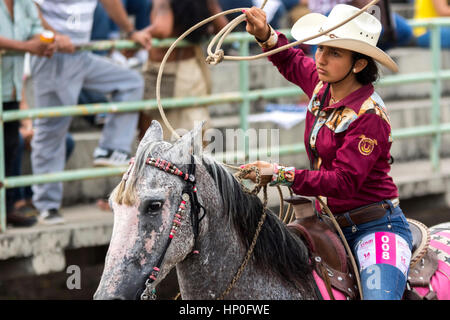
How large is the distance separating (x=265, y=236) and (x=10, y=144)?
10.8 feet

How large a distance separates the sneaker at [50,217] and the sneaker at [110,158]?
61 centimetres

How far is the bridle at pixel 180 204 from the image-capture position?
2967 millimetres

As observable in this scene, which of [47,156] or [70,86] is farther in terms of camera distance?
[70,86]

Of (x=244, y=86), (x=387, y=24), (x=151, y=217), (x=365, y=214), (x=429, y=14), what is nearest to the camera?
(x=151, y=217)

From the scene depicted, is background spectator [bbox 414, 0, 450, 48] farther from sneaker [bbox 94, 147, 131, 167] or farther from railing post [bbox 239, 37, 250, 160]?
sneaker [bbox 94, 147, 131, 167]

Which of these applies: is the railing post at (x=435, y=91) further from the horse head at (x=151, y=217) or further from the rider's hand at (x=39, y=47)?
the horse head at (x=151, y=217)

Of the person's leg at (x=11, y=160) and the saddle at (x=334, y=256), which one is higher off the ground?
the saddle at (x=334, y=256)

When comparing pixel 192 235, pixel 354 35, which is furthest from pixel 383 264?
pixel 354 35

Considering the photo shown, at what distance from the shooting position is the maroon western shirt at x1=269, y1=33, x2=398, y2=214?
10.8 feet

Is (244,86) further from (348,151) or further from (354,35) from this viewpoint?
(348,151)

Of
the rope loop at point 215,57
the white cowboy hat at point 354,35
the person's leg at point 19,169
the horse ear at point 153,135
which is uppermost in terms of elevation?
the white cowboy hat at point 354,35

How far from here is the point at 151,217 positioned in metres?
2.98

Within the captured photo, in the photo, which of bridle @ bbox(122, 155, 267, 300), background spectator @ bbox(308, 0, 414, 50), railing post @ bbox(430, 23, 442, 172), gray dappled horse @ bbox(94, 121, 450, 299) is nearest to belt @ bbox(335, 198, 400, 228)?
gray dappled horse @ bbox(94, 121, 450, 299)

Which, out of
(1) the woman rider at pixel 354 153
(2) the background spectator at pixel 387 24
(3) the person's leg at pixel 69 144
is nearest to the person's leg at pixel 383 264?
(1) the woman rider at pixel 354 153
